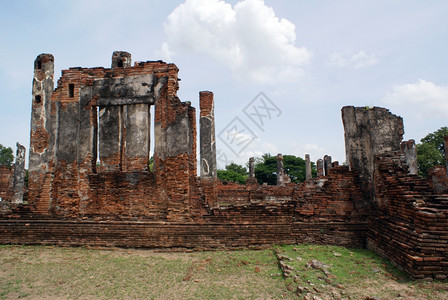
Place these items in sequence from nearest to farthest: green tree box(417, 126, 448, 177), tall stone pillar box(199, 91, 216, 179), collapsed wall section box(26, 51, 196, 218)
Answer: collapsed wall section box(26, 51, 196, 218) → tall stone pillar box(199, 91, 216, 179) → green tree box(417, 126, 448, 177)

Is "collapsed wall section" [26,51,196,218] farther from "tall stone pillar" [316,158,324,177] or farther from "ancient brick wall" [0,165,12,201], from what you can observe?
"tall stone pillar" [316,158,324,177]

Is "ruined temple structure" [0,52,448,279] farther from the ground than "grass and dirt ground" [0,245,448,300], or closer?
farther from the ground

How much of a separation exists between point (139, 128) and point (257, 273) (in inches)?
201

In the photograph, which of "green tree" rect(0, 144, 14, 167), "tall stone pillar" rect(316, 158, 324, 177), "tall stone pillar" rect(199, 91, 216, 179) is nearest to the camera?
"tall stone pillar" rect(199, 91, 216, 179)

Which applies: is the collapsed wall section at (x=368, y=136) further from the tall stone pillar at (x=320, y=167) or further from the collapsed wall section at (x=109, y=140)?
the tall stone pillar at (x=320, y=167)

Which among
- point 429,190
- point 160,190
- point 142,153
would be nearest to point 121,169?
point 142,153

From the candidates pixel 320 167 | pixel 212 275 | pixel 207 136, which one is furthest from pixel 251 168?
pixel 212 275

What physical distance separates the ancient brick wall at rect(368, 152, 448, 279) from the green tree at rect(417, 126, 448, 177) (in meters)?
25.4

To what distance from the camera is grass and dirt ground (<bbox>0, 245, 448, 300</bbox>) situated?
4.28m

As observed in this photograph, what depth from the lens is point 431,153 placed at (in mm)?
29312

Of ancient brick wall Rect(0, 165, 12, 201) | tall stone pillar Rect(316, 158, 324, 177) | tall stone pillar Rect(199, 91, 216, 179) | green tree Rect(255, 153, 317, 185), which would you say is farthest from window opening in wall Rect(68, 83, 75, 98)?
green tree Rect(255, 153, 317, 185)


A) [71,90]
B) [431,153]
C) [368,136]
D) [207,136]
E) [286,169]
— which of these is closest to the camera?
[368,136]

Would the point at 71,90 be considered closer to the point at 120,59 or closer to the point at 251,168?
the point at 120,59

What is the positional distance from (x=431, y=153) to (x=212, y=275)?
31865 millimetres
